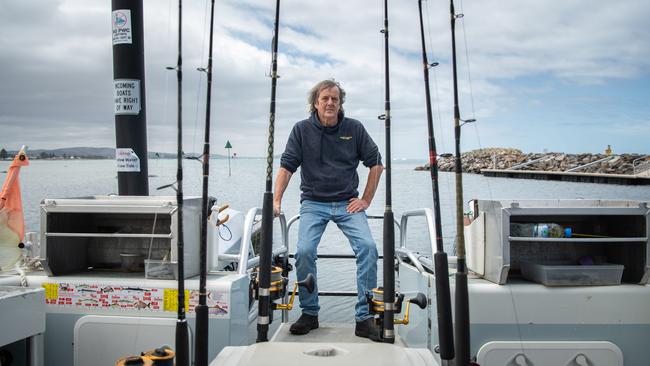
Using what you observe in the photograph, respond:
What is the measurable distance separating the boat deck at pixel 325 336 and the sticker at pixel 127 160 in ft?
5.40

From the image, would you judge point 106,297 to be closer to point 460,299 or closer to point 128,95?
A: point 128,95

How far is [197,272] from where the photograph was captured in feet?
10.6

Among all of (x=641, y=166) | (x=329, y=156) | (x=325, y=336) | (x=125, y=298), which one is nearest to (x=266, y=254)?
(x=125, y=298)

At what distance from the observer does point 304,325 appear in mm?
3471

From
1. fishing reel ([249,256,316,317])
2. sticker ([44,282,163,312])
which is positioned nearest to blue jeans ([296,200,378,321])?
fishing reel ([249,256,316,317])

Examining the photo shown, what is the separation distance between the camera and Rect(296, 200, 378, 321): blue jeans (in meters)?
3.41

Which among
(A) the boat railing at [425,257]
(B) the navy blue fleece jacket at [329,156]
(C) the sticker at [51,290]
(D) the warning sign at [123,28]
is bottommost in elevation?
(C) the sticker at [51,290]

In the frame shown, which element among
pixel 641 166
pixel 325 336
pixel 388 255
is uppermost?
pixel 641 166

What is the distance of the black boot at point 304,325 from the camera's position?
3.43 meters

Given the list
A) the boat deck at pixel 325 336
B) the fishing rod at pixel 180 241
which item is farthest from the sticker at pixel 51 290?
the boat deck at pixel 325 336

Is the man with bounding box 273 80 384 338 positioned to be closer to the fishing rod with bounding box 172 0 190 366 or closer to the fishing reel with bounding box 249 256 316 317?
the fishing reel with bounding box 249 256 316 317

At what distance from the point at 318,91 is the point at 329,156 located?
42 centimetres

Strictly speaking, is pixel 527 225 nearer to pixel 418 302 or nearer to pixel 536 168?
pixel 418 302

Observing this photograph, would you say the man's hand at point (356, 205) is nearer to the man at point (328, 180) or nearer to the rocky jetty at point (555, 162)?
the man at point (328, 180)
